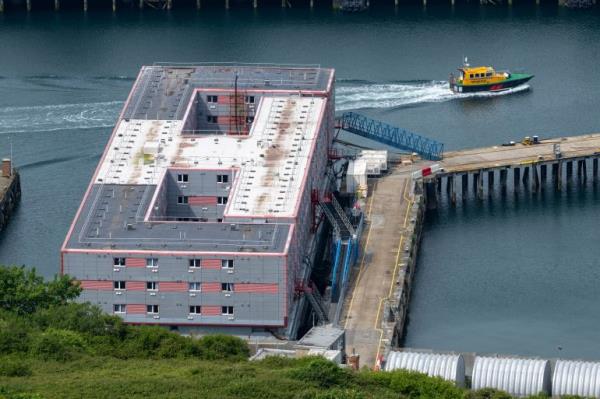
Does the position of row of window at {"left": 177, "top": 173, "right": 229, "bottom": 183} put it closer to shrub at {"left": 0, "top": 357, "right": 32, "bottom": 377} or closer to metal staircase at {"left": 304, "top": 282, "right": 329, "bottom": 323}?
metal staircase at {"left": 304, "top": 282, "right": 329, "bottom": 323}

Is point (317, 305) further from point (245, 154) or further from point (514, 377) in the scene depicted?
point (514, 377)

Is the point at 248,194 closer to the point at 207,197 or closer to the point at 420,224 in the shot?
the point at 207,197

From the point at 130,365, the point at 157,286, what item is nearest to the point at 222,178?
the point at 157,286

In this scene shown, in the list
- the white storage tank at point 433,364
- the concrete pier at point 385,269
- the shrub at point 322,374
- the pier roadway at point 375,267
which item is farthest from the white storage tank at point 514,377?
the shrub at point 322,374

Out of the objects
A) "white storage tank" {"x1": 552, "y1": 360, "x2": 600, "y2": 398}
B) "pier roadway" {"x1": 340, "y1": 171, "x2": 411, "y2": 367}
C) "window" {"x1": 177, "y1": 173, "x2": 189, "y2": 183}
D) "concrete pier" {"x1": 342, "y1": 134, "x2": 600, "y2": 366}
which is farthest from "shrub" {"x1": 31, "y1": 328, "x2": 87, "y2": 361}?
"window" {"x1": 177, "y1": 173, "x2": 189, "y2": 183}

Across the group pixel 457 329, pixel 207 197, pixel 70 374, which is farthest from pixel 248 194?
pixel 70 374

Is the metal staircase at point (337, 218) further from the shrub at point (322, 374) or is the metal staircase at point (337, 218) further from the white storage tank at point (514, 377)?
the shrub at point (322, 374)
